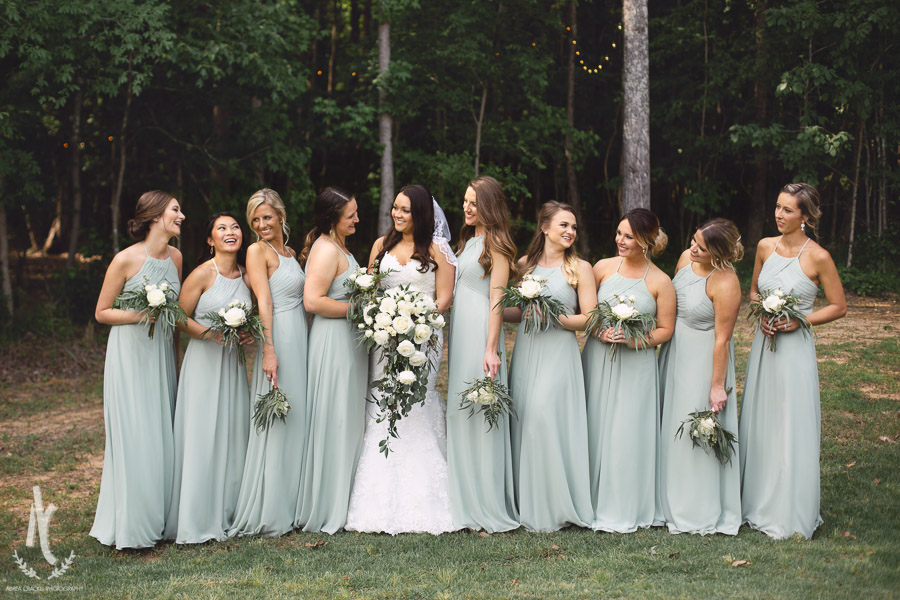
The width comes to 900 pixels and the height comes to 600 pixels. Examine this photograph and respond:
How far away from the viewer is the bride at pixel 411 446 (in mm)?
5910

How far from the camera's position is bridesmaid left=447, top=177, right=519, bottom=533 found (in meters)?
5.92

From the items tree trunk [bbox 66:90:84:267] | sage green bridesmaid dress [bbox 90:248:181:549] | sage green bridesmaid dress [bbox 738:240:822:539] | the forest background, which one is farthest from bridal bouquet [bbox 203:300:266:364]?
tree trunk [bbox 66:90:84:267]

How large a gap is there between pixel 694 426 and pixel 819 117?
13.0 m

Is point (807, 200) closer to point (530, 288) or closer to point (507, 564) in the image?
point (530, 288)

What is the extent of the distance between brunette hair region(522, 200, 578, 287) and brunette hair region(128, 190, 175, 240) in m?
2.65

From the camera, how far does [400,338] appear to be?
559 centimetres

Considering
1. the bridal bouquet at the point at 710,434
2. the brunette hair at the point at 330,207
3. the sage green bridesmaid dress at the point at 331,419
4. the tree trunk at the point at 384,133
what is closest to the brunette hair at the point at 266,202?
the brunette hair at the point at 330,207

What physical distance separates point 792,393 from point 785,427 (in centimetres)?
24

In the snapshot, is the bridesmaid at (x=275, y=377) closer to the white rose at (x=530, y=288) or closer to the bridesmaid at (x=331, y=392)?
the bridesmaid at (x=331, y=392)

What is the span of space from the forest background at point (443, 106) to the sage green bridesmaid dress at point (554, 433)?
28.8 ft

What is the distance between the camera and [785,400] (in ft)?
18.7

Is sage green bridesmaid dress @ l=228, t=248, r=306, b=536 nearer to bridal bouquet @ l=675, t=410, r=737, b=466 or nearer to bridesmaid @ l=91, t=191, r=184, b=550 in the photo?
bridesmaid @ l=91, t=191, r=184, b=550

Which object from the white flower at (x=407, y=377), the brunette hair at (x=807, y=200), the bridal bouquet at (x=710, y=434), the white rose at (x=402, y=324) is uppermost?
the brunette hair at (x=807, y=200)

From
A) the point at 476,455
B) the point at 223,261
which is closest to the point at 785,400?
the point at 476,455
